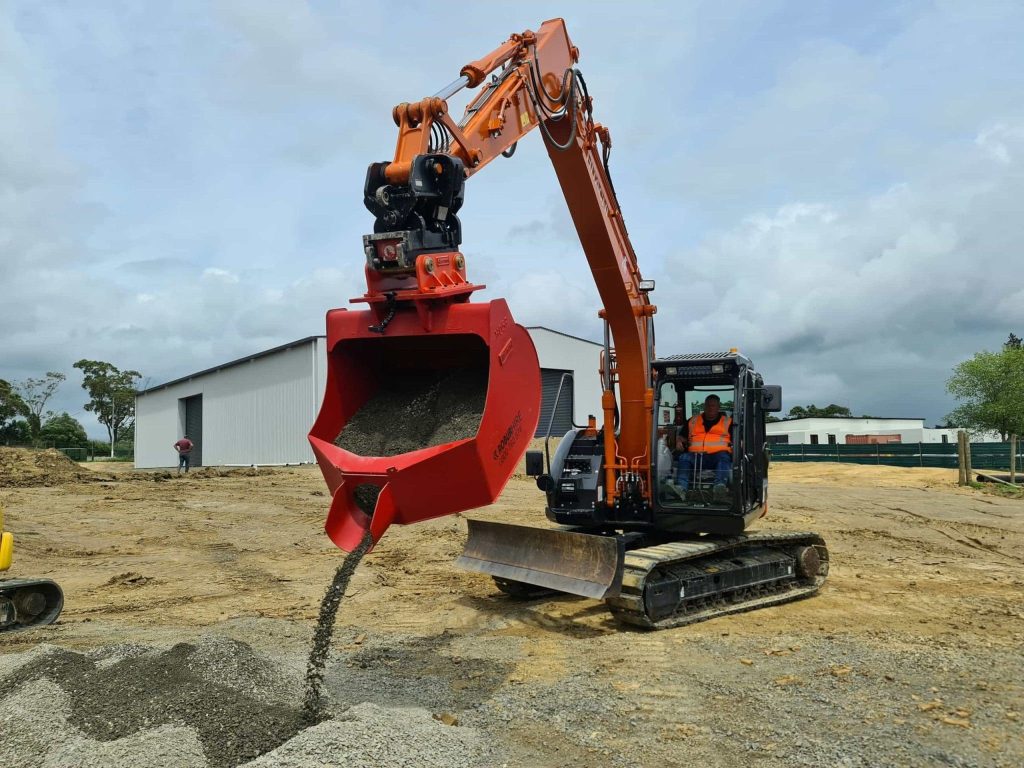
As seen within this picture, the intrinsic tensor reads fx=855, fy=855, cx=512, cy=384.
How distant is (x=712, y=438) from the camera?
28.5 feet

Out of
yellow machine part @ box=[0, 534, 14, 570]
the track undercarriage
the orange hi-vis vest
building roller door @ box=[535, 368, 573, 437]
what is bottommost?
the track undercarriage

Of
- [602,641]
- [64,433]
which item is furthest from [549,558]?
[64,433]

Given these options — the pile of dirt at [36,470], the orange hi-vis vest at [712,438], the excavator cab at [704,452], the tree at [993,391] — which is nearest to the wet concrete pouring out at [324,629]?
the excavator cab at [704,452]

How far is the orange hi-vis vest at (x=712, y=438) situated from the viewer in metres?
8.62

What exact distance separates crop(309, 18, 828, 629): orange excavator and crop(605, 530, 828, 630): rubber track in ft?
0.08

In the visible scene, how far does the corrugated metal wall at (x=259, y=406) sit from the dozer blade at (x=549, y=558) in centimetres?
2300

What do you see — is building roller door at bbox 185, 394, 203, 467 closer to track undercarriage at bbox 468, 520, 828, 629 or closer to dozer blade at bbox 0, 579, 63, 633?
dozer blade at bbox 0, 579, 63, 633

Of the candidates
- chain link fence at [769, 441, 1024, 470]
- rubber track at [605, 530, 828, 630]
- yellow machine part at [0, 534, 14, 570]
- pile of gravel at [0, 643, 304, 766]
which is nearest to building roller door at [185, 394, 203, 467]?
chain link fence at [769, 441, 1024, 470]

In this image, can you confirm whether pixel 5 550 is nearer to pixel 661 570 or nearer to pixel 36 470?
pixel 661 570

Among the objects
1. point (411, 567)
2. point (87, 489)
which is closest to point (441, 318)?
point (411, 567)

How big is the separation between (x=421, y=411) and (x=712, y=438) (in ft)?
12.7

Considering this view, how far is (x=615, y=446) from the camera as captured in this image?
360 inches

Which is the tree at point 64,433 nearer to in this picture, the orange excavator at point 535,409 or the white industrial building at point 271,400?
the white industrial building at point 271,400

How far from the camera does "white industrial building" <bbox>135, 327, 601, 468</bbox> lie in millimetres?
32188
